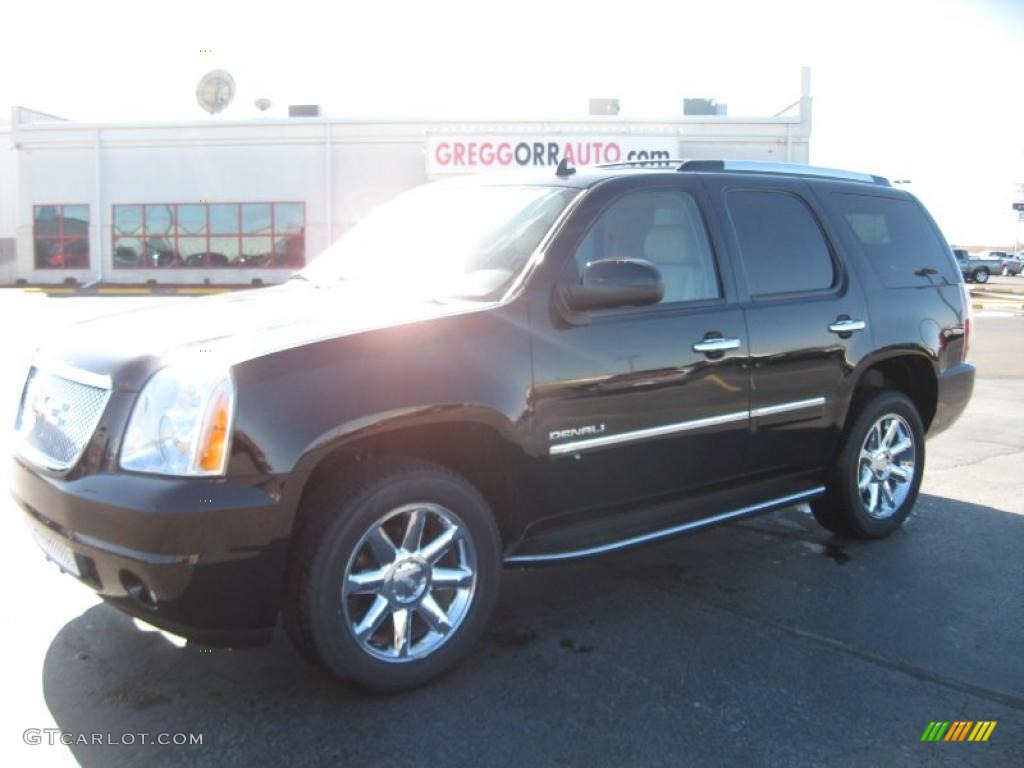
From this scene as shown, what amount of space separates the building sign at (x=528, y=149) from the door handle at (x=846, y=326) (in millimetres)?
25756

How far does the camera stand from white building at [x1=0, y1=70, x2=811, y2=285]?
3019 centimetres

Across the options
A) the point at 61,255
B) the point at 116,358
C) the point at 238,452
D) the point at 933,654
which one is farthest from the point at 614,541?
the point at 61,255

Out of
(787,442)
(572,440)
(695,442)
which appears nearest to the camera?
(572,440)

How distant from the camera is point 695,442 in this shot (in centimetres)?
419

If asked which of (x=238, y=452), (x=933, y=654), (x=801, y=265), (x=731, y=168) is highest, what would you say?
(x=731, y=168)

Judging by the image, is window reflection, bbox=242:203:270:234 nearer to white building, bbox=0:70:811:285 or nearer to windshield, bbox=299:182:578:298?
white building, bbox=0:70:811:285

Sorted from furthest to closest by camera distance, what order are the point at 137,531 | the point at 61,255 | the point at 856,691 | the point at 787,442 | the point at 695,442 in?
the point at 61,255
the point at 787,442
the point at 695,442
the point at 856,691
the point at 137,531

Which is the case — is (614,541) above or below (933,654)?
above

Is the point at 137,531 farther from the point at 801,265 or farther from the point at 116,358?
the point at 801,265

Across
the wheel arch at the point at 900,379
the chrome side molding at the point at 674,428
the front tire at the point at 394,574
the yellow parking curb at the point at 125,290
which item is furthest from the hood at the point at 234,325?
the yellow parking curb at the point at 125,290

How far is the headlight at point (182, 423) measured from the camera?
2.97 meters

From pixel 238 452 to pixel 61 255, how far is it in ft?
111

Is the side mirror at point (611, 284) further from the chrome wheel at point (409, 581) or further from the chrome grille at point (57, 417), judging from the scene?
the chrome grille at point (57, 417)

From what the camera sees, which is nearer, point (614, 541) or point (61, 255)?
point (614, 541)
